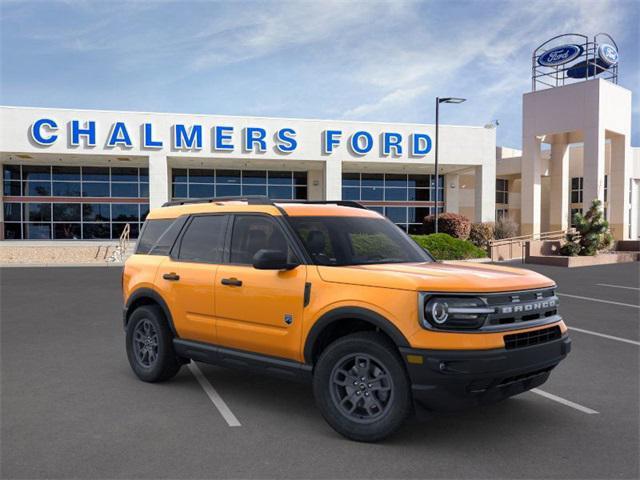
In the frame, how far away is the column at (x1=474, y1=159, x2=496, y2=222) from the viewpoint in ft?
121

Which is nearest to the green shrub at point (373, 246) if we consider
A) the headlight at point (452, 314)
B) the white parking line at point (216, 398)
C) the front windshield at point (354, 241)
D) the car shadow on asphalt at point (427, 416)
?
the front windshield at point (354, 241)

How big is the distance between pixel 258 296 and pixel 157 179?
28988mm

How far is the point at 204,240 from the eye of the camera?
6.13 meters

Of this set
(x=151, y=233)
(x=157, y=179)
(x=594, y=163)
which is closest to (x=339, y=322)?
(x=151, y=233)

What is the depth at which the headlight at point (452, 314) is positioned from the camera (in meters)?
4.32

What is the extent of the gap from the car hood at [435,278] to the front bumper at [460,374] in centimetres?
48

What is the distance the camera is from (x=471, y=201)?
46.5m

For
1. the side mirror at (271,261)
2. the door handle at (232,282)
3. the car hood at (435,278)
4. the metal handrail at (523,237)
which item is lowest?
the metal handrail at (523,237)

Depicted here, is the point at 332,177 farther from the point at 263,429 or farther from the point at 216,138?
the point at 263,429

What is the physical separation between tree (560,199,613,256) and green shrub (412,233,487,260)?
→ 4.33 meters

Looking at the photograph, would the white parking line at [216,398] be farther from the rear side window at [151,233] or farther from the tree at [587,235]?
the tree at [587,235]

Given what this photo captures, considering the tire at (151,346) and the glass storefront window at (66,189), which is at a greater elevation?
the glass storefront window at (66,189)

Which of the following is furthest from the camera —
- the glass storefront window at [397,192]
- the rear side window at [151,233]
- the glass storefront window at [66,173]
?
the glass storefront window at [397,192]

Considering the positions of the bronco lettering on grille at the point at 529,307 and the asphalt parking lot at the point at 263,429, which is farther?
the bronco lettering on grille at the point at 529,307
